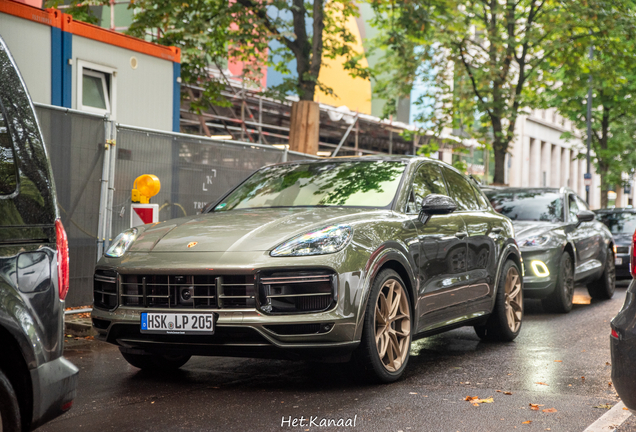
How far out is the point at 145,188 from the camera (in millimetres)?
8641

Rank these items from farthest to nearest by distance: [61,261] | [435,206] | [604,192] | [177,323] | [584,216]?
1. [604,192]
2. [584,216]
3. [435,206]
4. [177,323]
5. [61,261]

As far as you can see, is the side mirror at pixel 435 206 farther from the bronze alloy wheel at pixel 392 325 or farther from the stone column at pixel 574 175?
the stone column at pixel 574 175

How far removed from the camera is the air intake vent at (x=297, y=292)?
497 cm

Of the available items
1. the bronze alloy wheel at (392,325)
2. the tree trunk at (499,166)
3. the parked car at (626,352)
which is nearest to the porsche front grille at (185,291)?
the bronze alloy wheel at (392,325)

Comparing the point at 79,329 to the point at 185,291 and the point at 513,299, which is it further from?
the point at 513,299

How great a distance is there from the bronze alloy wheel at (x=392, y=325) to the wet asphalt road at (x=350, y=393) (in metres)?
0.19

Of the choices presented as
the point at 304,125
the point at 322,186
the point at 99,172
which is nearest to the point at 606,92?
the point at 304,125

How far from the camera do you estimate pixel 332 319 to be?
16.3ft

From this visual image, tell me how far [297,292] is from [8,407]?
218 cm

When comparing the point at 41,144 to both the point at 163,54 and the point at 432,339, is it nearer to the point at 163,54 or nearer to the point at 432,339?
→ the point at 432,339

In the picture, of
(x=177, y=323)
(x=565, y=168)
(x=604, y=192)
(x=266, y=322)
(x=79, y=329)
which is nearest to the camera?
(x=266, y=322)

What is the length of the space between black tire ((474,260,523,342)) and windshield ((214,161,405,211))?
70.0 inches

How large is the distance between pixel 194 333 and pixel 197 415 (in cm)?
54

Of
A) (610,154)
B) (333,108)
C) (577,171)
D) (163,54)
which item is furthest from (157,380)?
(577,171)
